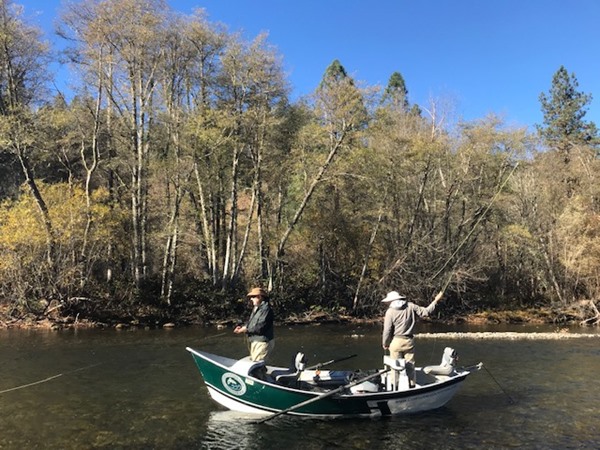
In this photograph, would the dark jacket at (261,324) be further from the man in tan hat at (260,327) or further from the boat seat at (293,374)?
the boat seat at (293,374)

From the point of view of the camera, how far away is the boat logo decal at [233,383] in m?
9.40

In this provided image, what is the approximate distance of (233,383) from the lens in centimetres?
949

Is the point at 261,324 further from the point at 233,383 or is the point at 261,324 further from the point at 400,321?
the point at 400,321

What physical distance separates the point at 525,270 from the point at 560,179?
608 centimetres

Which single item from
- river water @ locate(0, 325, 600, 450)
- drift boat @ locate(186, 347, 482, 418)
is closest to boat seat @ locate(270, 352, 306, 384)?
drift boat @ locate(186, 347, 482, 418)

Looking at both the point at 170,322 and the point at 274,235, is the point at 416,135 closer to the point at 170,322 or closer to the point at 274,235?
the point at 274,235

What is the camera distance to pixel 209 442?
8.46 m

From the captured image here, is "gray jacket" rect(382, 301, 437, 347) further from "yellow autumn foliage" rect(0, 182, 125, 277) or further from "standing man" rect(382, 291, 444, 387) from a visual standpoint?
"yellow autumn foliage" rect(0, 182, 125, 277)

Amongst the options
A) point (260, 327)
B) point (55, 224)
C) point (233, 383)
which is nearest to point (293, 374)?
point (260, 327)

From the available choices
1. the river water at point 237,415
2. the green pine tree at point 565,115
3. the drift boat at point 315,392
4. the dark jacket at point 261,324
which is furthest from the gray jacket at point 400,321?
the green pine tree at point 565,115

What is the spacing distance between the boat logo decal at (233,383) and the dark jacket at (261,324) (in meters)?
0.93

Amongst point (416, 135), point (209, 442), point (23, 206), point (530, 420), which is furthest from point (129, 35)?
point (530, 420)

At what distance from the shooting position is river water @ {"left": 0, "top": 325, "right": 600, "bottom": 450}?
28.0ft

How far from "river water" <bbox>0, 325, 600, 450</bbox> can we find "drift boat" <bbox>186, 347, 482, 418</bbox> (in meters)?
0.25
